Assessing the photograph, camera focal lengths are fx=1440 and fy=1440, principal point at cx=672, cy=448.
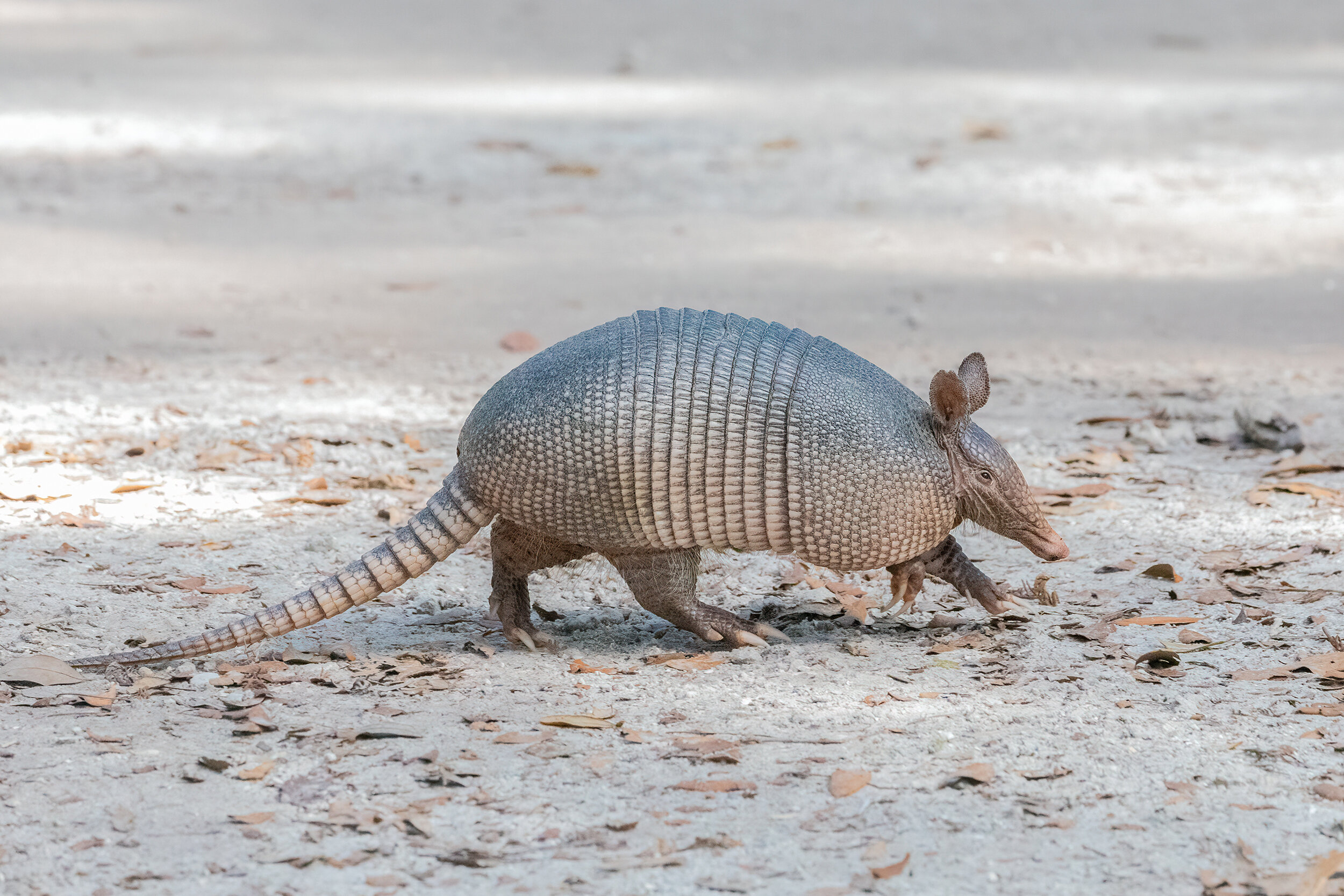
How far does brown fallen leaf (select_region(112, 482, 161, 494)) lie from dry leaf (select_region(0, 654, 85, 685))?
1885 millimetres

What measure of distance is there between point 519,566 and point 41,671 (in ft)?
5.16

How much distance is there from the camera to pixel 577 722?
14.1ft

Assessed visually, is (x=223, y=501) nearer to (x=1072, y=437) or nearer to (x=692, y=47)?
(x=1072, y=437)

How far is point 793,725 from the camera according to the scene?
4328 mm

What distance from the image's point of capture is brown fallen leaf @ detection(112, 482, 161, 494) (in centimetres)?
642

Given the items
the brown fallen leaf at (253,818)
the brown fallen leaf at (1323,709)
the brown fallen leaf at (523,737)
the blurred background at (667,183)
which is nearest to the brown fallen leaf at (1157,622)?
the brown fallen leaf at (1323,709)

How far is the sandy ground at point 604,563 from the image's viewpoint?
3.69 meters

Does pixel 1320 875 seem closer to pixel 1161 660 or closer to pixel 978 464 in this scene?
pixel 1161 660

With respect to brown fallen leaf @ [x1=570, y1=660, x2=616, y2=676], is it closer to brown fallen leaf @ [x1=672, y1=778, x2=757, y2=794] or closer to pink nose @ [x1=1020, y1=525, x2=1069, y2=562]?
brown fallen leaf @ [x1=672, y1=778, x2=757, y2=794]

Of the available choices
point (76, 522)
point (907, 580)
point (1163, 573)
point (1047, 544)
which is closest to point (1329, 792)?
point (1047, 544)

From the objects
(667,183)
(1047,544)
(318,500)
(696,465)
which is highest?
(667,183)

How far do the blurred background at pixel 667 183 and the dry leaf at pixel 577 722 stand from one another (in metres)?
5.16

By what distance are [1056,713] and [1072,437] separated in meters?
3.41

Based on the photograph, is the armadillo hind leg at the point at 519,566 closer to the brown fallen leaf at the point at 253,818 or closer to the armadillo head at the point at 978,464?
the armadillo head at the point at 978,464
